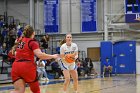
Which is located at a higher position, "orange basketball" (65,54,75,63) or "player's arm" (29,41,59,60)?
"player's arm" (29,41,59,60)

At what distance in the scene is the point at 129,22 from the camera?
101 feet

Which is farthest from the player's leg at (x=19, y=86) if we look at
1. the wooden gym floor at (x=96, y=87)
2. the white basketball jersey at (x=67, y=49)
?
the wooden gym floor at (x=96, y=87)

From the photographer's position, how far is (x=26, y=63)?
22.3ft

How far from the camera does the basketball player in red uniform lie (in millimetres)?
6730

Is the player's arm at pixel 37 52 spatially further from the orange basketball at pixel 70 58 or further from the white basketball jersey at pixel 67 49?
the white basketball jersey at pixel 67 49

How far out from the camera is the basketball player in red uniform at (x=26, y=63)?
22.1ft

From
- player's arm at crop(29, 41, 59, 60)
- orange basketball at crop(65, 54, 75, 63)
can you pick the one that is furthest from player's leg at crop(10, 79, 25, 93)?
orange basketball at crop(65, 54, 75, 63)

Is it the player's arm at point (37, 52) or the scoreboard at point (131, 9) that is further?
the scoreboard at point (131, 9)

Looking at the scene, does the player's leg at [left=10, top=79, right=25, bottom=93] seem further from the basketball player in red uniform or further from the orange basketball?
the orange basketball

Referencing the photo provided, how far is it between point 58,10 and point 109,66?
7578 mm

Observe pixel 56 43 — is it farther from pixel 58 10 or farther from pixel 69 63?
pixel 69 63

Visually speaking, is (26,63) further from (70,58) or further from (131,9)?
(131,9)

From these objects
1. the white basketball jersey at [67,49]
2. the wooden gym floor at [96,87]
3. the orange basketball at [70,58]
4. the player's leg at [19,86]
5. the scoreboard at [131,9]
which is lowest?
the wooden gym floor at [96,87]

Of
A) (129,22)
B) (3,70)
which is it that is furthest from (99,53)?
(3,70)
